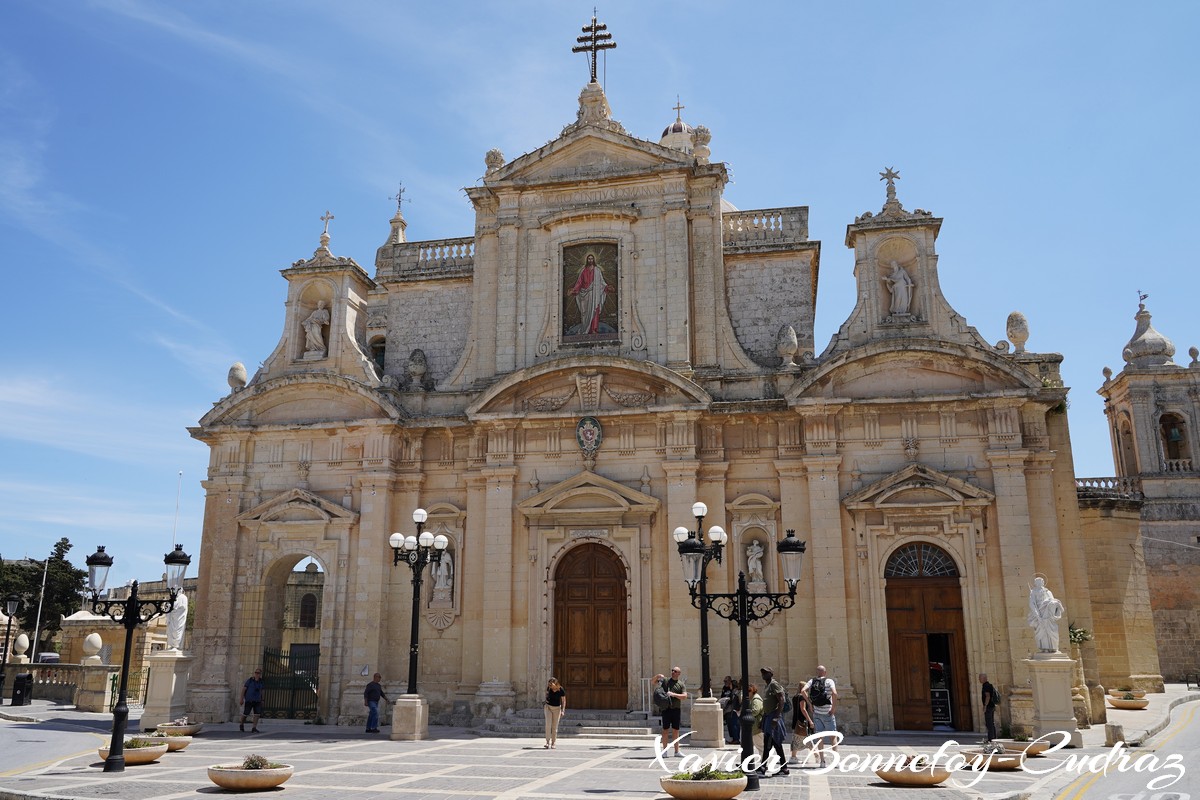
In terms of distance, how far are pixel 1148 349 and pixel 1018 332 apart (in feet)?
98.5

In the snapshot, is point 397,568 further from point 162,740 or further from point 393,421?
point 162,740

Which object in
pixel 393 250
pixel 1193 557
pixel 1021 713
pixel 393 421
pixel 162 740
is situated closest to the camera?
pixel 162 740

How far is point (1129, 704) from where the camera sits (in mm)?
26484

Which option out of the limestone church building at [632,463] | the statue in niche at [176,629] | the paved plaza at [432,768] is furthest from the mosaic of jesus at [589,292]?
the statue in niche at [176,629]

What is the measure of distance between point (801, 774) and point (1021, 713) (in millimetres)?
8414

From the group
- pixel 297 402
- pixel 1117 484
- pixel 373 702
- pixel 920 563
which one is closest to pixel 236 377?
pixel 297 402

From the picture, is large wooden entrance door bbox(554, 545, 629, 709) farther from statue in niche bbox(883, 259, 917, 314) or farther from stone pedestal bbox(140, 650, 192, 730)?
statue in niche bbox(883, 259, 917, 314)

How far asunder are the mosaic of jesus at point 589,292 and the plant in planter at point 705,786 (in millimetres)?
15583

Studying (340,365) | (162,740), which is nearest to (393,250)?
(340,365)

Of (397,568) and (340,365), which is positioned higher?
(340,365)

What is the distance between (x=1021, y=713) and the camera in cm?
2167

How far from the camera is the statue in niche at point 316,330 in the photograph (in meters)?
28.6

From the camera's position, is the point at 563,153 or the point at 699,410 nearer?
the point at 699,410

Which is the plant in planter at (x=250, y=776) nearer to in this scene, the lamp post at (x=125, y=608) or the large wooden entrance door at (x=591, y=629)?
the lamp post at (x=125, y=608)
